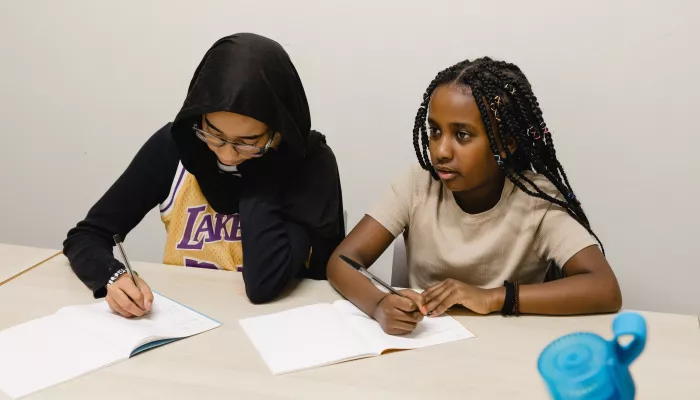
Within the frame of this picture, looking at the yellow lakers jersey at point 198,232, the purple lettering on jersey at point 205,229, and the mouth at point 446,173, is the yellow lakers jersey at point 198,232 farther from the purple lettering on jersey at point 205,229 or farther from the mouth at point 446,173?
the mouth at point 446,173

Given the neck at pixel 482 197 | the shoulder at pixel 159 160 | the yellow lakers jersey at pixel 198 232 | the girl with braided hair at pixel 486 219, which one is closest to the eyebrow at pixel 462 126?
the girl with braided hair at pixel 486 219

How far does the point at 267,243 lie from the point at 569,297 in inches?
24.2

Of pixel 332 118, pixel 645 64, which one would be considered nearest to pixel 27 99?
pixel 332 118

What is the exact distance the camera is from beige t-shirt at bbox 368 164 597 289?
1.24 metres

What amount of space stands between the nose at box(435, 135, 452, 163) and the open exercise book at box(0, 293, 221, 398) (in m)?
0.53

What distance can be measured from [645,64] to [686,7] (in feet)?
0.55

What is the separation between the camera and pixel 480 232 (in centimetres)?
129

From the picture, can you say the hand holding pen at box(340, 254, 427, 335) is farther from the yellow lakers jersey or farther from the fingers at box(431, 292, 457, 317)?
the yellow lakers jersey

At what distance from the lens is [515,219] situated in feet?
4.16

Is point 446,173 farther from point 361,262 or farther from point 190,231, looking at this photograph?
point 190,231

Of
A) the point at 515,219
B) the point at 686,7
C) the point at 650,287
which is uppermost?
the point at 686,7

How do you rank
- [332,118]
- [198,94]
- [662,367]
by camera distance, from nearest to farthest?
1. [662,367]
2. [198,94]
3. [332,118]

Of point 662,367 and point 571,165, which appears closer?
point 662,367

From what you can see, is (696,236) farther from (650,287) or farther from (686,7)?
(686,7)
